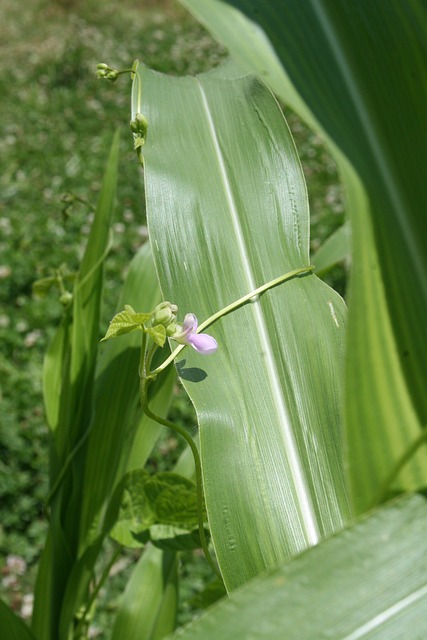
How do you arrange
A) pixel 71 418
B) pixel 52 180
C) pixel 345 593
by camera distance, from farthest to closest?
pixel 52 180, pixel 71 418, pixel 345 593

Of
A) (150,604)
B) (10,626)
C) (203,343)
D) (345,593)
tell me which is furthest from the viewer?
(150,604)

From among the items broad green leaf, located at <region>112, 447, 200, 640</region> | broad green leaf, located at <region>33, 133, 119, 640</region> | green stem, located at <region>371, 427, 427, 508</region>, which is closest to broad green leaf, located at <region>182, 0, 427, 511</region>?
green stem, located at <region>371, 427, 427, 508</region>

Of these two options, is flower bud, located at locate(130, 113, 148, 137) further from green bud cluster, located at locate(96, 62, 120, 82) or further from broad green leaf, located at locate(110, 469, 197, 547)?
broad green leaf, located at locate(110, 469, 197, 547)

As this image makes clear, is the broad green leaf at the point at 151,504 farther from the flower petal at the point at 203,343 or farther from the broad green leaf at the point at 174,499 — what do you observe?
the flower petal at the point at 203,343

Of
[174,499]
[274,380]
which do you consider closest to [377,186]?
[274,380]

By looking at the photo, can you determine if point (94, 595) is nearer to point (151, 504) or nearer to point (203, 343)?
point (151, 504)
